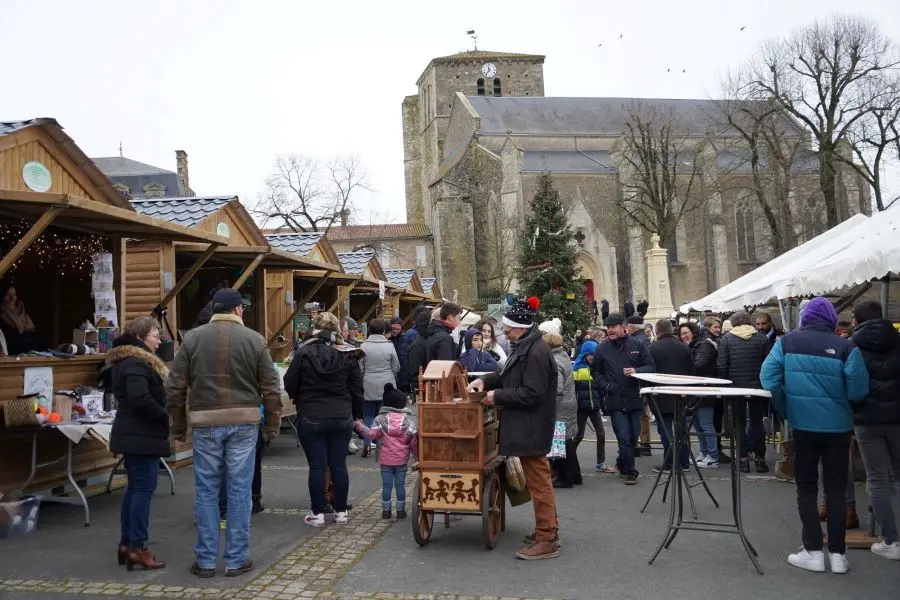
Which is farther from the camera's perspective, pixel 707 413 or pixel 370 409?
pixel 370 409

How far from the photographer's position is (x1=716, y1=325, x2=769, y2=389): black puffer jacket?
31.8 ft

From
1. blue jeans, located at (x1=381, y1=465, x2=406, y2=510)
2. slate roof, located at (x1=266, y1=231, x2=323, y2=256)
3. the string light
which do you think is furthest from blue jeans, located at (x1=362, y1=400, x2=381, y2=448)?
slate roof, located at (x1=266, y1=231, x2=323, y2=256)

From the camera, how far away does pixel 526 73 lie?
71.2m

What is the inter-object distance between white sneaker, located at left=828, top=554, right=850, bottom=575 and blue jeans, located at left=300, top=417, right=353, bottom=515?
385 cm

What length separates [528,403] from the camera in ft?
19.2

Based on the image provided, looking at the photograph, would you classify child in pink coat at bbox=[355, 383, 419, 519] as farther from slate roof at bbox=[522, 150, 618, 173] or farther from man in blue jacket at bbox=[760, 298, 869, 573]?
slate roof at bbox=[522, 150, 618, 173]

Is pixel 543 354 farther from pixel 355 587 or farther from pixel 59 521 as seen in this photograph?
pixel 59 521

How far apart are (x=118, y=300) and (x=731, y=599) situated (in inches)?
303

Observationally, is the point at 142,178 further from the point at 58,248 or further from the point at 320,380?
the point at 320,380

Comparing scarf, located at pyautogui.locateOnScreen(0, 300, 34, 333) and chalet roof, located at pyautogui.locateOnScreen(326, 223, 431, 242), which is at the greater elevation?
chalet roof, located at pyautogui.locateOnScreen(326, 223, 431, 242)

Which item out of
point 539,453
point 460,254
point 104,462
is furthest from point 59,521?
point 460,254

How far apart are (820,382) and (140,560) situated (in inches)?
195

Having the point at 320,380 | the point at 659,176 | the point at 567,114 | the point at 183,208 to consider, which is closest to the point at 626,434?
the point at 320,380

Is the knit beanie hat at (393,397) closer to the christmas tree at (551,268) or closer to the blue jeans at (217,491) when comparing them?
the blue jeans at (217,491)
